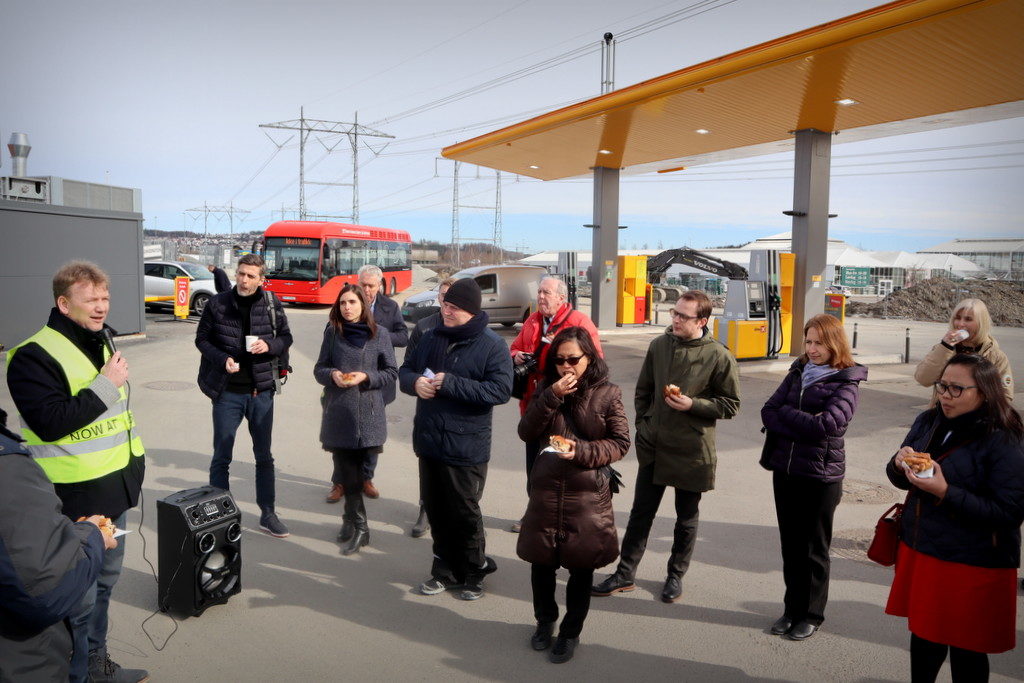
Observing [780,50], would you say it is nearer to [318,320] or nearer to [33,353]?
[33,353]

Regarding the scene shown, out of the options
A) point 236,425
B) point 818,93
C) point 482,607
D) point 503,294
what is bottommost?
point 482,607

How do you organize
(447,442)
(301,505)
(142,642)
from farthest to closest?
1. (301,505)
2. (447,442)
3. (142,642)

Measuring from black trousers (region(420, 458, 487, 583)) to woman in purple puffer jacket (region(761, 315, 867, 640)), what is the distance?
5.81 feet

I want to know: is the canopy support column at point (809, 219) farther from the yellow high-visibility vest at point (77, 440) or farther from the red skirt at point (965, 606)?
the yellow high-visibility vest at point (77, 440)

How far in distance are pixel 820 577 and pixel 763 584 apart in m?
0.78

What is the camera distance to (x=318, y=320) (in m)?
21.1

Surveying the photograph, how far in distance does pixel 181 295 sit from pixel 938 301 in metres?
31.2

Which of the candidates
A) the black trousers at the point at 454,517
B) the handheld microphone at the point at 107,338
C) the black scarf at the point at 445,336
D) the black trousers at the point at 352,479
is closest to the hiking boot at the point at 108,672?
the handheld microphone at the point at 107,338

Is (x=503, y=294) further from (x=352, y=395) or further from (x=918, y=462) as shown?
(x=918, y=462)

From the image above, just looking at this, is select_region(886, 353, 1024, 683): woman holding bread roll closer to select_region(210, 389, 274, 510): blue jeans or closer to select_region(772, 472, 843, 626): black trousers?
select_region(772, 472, 843, 626): black trousers

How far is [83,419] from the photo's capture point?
118 inches

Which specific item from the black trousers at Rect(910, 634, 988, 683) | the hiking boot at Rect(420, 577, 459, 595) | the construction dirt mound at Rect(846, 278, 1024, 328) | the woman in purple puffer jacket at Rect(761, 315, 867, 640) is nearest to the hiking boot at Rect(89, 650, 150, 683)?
the hiking boot at Rect(420, 577, 459, 595)

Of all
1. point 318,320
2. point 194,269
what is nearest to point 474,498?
point 318,320

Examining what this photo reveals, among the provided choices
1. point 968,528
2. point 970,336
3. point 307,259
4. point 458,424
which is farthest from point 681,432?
point 307,259
